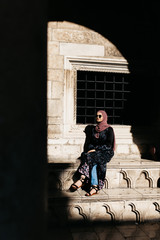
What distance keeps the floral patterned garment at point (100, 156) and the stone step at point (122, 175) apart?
0.80ft

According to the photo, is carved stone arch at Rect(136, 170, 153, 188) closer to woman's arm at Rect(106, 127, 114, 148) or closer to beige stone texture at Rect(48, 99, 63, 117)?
woman's arm at Rect(106, 127, 114, 148)

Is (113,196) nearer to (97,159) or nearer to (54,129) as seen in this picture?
(97,159)

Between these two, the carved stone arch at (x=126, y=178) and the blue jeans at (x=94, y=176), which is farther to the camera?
the carved stone arch at (x=126, y=178)

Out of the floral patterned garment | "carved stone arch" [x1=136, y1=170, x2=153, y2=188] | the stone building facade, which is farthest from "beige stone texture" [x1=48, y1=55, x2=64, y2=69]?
"carved stone arch" [x1=136, y1=170, x2=153, y2=188]

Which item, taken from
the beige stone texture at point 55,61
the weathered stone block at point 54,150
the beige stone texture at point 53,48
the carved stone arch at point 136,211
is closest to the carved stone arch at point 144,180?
the carved stone arch at point 136,211

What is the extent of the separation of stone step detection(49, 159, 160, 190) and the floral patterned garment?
0.25 metres

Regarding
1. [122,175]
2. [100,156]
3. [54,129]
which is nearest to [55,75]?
[54,129]

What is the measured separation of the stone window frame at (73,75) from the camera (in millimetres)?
4977

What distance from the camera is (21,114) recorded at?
45.3 inches

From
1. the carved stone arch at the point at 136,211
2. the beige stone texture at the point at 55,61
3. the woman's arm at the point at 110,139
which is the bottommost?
the carved stone arch at the point at 136,211

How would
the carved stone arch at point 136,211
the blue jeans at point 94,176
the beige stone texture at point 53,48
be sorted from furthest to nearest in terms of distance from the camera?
1. the beige stone texture at point 53,48
2. the blue jeans at point 94,176
3. the carved stone arch at point 136,211

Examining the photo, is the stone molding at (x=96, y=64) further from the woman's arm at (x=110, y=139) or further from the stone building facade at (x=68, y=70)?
the woman's arm at (x=110, y=139)

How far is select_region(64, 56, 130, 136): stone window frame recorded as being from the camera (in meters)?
4.98

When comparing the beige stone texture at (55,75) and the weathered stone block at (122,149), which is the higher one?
the beige stone texture at (55,75)
